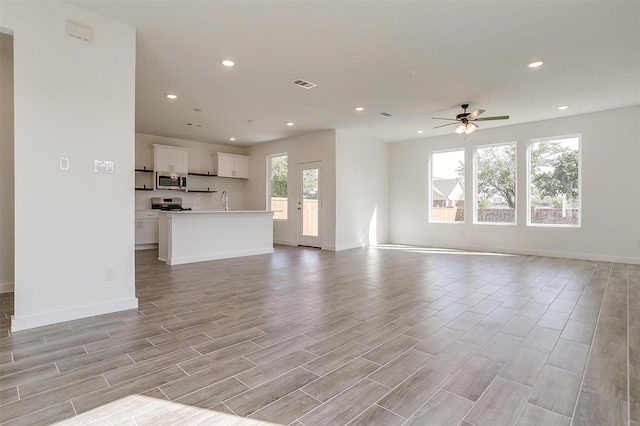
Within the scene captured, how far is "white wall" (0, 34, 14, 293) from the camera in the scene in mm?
3742

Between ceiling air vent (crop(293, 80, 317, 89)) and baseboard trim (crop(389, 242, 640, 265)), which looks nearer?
→ ceiling air vent (crop(293, 80, 317, 89))

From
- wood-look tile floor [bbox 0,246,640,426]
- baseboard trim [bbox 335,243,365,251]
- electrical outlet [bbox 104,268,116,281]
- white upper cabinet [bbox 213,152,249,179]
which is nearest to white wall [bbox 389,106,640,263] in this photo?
baseboard trim [bbox 335,243,365,251]

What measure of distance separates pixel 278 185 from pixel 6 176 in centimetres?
611

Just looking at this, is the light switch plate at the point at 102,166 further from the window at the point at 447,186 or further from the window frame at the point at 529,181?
the window frame at the point at 529,181

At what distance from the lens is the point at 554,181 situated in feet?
22.0

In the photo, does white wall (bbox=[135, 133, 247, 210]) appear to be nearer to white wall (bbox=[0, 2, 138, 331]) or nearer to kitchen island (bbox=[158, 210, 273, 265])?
kitchen island (bbox=[158, 210, 273, 265])

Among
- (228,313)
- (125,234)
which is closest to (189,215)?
(125,234)

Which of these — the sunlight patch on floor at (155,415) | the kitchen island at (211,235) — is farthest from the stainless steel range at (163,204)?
the sunlight patch on floor at (155,415)

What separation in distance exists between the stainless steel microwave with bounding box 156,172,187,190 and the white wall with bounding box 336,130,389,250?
13.8 feet

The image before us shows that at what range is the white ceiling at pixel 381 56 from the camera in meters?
2.96

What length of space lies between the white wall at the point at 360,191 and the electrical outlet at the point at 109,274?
5.13m

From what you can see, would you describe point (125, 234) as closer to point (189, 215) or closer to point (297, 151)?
point (189, 215)

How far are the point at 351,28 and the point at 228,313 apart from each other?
3.11 m

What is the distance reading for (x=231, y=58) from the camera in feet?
12.9
